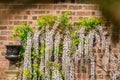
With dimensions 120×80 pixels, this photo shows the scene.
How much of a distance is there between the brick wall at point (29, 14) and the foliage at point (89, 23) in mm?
99

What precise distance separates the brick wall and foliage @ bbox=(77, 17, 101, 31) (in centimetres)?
10

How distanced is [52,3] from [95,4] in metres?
0.59

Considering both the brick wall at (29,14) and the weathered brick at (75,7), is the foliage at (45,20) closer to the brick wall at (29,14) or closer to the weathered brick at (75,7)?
the brick wall at (29,14)

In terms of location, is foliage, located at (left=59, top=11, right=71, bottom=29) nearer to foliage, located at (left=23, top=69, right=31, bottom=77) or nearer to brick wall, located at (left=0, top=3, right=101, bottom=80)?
brick wall, located at (left=0, top=3, right=101, bottom=80)

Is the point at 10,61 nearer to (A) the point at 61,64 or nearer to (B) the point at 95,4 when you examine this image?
(A) the point at 61,64

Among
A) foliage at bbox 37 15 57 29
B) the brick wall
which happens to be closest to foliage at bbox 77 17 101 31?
the brick wall

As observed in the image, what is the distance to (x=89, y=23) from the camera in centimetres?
459

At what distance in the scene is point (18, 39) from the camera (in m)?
4.68

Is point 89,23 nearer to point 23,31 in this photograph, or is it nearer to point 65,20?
point 65,20

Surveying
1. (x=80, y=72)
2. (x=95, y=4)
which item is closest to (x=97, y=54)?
(x=80, y=72)

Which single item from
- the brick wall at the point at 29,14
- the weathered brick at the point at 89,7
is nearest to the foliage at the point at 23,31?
the brick wall at the point at 29,14

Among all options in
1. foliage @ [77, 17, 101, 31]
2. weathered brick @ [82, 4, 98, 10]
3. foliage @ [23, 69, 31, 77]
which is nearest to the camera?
foliage @ [23, 69, 31, 77]

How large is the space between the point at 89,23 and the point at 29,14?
847 mm

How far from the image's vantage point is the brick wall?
185 inches
